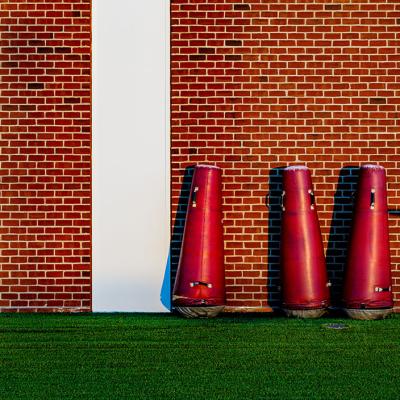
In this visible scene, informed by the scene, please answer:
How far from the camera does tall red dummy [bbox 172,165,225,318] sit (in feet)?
22.9

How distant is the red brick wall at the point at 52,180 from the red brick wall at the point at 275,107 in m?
0.86

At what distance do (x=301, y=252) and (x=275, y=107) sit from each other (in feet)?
4.61

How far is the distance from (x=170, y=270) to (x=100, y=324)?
0.98 metres

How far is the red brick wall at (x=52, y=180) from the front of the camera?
7617 millimetres

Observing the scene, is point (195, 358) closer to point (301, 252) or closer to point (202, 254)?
point (202, 254)

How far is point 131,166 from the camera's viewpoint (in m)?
7.65

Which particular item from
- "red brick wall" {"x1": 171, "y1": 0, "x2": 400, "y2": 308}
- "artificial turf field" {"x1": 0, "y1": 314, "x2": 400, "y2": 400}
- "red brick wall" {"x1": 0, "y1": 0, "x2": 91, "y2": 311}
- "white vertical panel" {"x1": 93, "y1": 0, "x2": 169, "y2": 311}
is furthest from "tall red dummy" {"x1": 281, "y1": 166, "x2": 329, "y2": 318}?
"red brick wall" {"x1": 0, "y1": 0, "x2": 91, "y2": 311}

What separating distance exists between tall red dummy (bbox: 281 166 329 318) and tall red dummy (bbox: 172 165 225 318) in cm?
55

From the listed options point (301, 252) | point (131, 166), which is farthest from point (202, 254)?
point (131, 166)

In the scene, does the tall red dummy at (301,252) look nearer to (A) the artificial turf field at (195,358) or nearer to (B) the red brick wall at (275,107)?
(A) the artificial turf field at (195,358)

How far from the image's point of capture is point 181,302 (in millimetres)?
7035

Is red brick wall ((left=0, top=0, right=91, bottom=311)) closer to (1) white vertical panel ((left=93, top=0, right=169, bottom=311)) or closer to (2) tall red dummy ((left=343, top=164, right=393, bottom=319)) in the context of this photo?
(1) white vertical panel ((left=93, top=0, right=169, bottom=311))

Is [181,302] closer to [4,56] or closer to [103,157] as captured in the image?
[103,157]

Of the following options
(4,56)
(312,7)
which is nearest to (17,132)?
(4,56)
